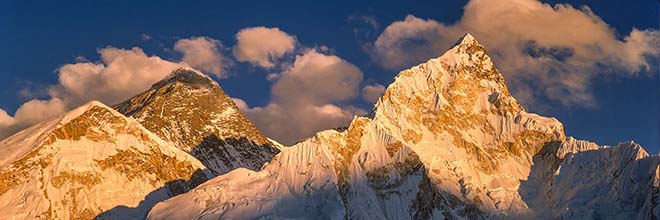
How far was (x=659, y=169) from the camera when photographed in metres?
81.2
